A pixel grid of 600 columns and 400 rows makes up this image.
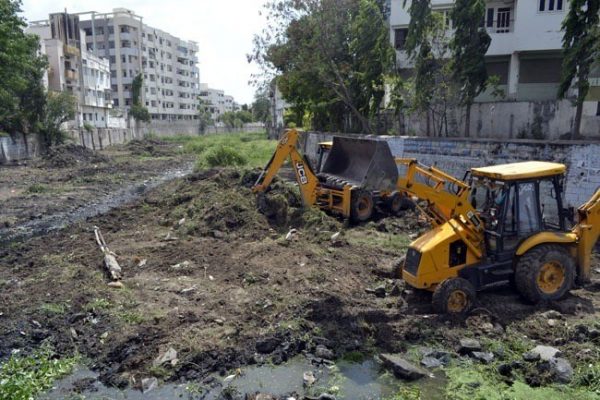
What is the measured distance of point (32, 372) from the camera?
512 cm

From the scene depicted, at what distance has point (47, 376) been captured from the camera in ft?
17.5

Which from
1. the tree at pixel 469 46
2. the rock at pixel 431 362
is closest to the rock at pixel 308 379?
the rock at pixel 431 362

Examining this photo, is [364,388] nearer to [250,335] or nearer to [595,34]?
[250,335]

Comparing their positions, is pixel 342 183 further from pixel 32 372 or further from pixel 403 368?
pixel 32 372

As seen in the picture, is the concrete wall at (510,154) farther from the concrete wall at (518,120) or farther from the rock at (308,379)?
the rock at (308,379)

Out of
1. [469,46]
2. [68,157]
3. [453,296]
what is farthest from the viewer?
[68,157]

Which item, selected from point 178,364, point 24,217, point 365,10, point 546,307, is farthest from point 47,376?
point 365,10

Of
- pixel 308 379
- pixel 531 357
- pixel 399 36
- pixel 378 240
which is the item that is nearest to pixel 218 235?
pixel 378 240

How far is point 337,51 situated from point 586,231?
688 inches

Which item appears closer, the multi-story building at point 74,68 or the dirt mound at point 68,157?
the dirt mound at point 68,157

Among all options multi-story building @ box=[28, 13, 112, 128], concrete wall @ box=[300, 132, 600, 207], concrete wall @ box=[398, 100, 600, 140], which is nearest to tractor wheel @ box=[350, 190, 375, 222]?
concrete wall @ box=[300, 132, 600, 207]

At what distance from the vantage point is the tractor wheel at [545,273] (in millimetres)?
6523

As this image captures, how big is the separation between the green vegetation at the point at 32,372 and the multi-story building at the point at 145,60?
67.5 metres

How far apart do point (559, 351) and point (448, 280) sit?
4.97 feet
